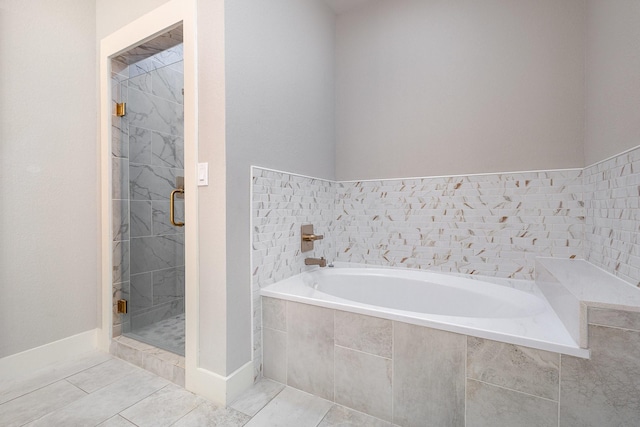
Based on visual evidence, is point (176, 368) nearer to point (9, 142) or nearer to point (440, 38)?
point (9, 142)

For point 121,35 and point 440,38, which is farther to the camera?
point 440,38

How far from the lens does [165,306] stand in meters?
2.37

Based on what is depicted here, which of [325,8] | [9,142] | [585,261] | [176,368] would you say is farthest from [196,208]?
[585,261]

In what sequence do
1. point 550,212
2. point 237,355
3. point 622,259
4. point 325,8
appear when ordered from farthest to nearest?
point 325,8
point 550,212
point 237,355
point 622,259

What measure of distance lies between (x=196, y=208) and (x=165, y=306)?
134 centimetres

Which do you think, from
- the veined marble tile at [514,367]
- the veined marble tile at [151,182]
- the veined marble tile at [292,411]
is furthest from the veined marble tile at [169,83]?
the veined marble tile at [514,367]

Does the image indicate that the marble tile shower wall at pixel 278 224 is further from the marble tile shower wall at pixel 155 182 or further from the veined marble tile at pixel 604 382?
the veined marble tile at pixel 604 382

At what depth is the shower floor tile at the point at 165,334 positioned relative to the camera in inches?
71.9

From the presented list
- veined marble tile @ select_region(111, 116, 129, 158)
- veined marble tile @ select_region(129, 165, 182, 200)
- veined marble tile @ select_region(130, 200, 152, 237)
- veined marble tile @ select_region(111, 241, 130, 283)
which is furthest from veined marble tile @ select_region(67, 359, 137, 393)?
veined marble tile @ select_region(111, 116, 129, 158)

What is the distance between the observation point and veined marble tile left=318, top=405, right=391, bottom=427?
1276 millimetres

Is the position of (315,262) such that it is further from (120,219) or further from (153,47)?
(153,47)

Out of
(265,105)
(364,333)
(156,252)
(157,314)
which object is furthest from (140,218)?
(364,333)

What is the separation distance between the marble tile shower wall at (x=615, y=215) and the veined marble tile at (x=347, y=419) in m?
1.20

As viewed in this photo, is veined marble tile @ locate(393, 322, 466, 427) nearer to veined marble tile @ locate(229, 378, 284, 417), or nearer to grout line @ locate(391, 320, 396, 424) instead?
grout line @ locate(391, 320, 396, 424)
